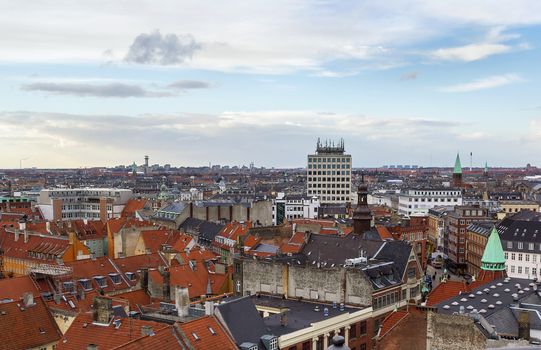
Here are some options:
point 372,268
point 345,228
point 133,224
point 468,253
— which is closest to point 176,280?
point 372,268

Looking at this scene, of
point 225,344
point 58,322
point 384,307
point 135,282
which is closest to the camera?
point 225,344

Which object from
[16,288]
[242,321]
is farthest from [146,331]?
[16,288]

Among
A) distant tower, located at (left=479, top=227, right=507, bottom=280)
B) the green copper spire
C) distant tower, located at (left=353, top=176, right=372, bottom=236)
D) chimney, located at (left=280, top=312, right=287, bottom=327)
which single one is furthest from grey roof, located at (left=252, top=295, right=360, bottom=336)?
distant tower, located at (left=353, top=176, right=372, bottom=236)

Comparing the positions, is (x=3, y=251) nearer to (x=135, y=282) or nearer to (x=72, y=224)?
(x=72, y=224)

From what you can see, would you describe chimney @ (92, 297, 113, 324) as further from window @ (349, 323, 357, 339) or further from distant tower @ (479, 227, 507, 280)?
distant tower @ (479, 227, 507, 280)

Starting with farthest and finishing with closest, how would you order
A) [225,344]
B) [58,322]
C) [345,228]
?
[345,228] → [58,322] → [225,344]

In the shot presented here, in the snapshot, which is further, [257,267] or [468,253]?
[468,253]
